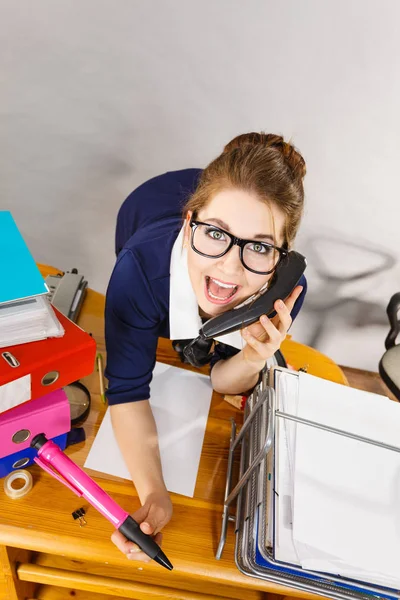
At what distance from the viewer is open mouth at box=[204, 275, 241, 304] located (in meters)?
0.99

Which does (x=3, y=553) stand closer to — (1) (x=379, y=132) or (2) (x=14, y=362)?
(2) (x=14, y=362)

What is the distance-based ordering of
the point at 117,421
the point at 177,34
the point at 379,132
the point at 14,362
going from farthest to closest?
1. the point at 379,132
2. the point at 177,34
3. the point at 117,421
4. the point at 14,362

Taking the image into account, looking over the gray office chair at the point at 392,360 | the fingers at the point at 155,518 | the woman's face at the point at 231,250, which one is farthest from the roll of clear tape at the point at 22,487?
the gray office chair at the point at 392,360

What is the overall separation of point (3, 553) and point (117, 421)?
0.34 m

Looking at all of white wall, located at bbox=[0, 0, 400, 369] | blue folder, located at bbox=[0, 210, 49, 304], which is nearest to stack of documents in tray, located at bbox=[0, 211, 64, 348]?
blue folder, located at bbox=[0, 210, 49, 304]

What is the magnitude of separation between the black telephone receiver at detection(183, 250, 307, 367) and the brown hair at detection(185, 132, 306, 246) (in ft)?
0.18

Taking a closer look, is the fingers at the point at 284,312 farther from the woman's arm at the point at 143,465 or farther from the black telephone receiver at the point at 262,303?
the woman's arm at the point at 143,465

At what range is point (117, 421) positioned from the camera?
0.98m

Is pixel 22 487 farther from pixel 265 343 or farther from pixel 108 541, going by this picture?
pixel 265 343

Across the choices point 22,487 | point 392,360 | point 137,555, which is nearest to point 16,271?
point 22,487

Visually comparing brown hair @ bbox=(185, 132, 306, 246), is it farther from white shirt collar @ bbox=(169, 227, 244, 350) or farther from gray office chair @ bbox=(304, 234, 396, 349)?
gray office chair @ bbox=(304, 234, 396, 349)

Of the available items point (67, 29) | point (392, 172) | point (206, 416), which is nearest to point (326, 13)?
point (392, 172)

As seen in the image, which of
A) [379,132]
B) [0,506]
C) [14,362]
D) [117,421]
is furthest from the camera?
[379,132]

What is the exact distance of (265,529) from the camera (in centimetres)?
76
